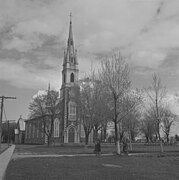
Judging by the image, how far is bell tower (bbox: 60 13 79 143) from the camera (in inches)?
3027

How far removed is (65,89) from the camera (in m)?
81.2

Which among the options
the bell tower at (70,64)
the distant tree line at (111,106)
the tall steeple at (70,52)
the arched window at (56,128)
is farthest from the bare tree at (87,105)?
the tall steeple at (70,52)

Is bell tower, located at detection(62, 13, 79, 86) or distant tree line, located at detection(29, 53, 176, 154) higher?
bell tower, located at detection(62, 13, 79, 86)

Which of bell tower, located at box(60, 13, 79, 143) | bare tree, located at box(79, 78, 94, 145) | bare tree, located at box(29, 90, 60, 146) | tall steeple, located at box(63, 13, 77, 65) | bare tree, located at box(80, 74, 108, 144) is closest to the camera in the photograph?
bare tree, located at box(80, 74, 108, 144)

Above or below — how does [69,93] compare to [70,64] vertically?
below

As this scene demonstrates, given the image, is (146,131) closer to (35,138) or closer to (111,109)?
(35,138)

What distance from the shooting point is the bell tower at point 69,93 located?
76875mm

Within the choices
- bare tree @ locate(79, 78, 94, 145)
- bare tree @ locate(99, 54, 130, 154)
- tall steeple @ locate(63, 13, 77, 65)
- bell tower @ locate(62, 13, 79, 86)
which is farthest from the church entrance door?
bare tree @ locate(99, 54, 130, 154)

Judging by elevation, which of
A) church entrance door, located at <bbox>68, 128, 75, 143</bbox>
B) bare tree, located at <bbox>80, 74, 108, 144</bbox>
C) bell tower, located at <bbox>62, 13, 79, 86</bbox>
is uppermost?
bell tower, located at <bbox>62, 13, 79, 86</bbox>

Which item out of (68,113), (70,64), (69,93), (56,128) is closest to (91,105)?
(69,93)

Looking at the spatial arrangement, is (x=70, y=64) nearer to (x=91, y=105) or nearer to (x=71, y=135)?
(x=71, y=135)

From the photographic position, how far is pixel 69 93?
7712cm

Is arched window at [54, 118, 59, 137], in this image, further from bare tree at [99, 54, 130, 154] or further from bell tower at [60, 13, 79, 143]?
bare tree at [99, 54, 130, 154]

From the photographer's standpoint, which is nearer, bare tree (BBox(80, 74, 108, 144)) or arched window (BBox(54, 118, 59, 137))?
bare tree (BBox(80, 74, 108, 144))
